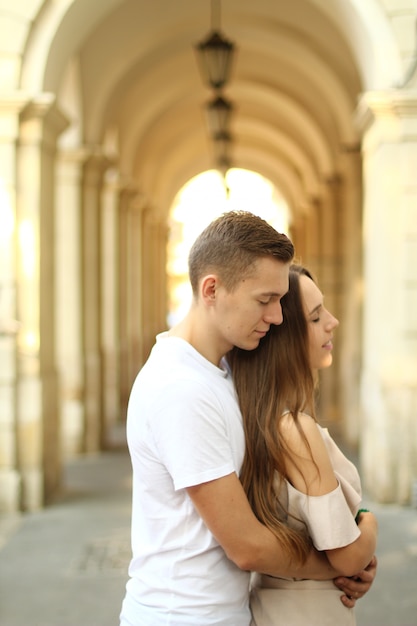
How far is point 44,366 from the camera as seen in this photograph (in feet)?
27.9

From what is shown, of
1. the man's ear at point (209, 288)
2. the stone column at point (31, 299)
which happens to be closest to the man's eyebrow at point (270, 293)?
the man's ear at point (209, 288)

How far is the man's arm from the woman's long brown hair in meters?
0.04

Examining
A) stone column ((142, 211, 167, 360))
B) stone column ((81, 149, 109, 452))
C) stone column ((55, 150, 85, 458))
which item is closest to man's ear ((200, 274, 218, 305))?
stone column ((55, 150, 85, 458))

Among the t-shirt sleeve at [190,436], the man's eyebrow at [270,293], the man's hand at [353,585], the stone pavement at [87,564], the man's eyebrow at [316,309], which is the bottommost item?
the stone pavement at [87,564]

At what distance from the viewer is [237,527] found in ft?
6.48

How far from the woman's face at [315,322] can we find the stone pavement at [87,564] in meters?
3.37

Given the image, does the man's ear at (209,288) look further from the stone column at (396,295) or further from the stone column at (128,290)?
the stone column at (128,290)

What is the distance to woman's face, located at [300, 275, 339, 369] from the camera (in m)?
Result: 2.26

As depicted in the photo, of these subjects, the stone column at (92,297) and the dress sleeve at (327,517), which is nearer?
the dress sleeve at (327,517)

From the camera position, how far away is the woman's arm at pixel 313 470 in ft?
6.79

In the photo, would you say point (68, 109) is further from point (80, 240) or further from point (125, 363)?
point (125, 363)

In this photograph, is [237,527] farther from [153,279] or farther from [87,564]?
[153,279]

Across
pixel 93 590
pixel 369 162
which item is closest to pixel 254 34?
pixel 369 162

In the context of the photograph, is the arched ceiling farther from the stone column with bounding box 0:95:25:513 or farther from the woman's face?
the woman's face
